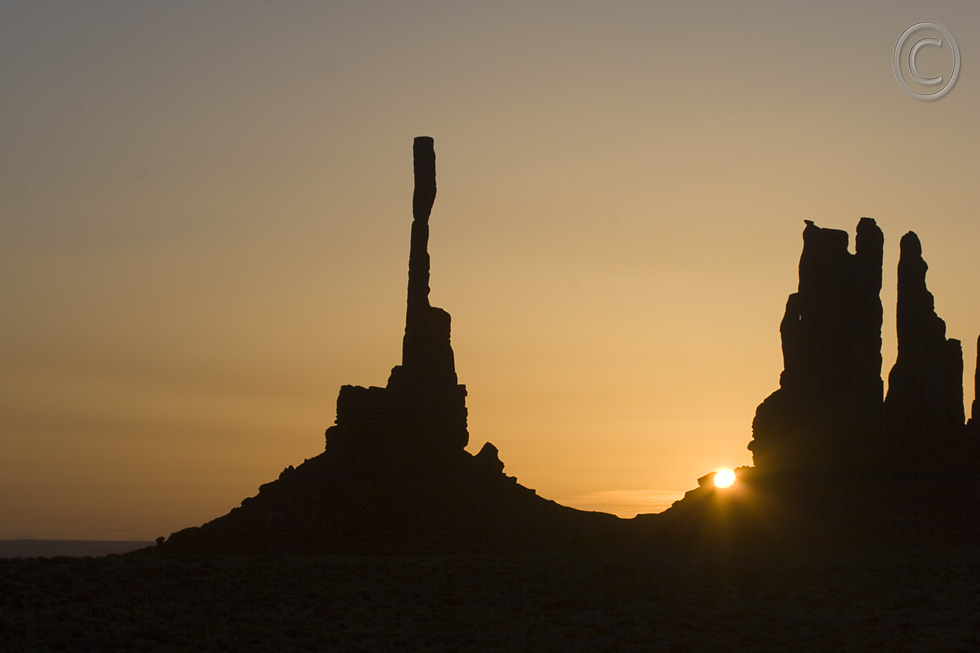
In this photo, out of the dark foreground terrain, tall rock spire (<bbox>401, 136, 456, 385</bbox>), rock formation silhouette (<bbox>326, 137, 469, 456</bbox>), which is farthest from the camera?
tall rock spire (<bbox>401, 136, 456, 385</bbox>)

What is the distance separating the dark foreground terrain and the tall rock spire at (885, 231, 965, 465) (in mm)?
13105

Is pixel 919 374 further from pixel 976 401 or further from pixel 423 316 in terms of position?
pixel 423 316

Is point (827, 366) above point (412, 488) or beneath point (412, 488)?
above

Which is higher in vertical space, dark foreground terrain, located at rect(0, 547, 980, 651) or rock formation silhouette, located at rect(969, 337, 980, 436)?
rock formation silhouette, located at rect(969, 337, 980, 436)

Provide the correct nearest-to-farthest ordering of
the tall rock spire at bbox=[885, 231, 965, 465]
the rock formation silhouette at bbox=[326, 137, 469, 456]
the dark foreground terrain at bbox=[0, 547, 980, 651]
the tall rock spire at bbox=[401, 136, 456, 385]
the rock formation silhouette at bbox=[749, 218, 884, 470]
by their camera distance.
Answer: the dark foreground terrain at bbox=[0, 547, 980, 651]
the rock formation silhouette at bbox=[749, 218, 884, 470]
the tall rock spire at bbox=[885, 231, 965, 465]
the rock formation silhouette at bbox=[326, 137, 469, 456]
the tall rock spire at bbox=[401, 136, 456, 385]

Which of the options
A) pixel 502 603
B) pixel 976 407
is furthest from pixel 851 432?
pixel 502 603

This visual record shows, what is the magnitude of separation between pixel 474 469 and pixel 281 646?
114 feet

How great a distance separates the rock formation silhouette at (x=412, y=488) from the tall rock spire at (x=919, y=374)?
17.6 m

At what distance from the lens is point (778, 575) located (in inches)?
2336

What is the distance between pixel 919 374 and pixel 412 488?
100ft

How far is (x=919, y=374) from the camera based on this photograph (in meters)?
80.8

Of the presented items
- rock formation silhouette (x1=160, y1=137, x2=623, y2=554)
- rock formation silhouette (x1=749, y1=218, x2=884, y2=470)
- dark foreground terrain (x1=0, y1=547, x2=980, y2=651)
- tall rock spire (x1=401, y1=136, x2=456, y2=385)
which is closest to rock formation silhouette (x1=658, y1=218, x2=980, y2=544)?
rock formation silhouette (x1=749, y1=218, x2=884, y2=470)

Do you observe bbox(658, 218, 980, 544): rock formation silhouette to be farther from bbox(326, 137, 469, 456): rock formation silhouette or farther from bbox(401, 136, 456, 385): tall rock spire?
bbox(401, 136, 456, 385): tall rock spire

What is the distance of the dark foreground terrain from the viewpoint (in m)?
49.2
